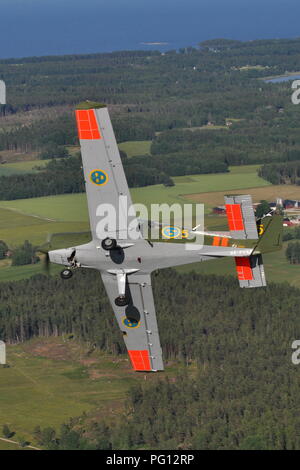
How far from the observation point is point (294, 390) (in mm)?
100750

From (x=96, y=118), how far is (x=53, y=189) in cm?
14374

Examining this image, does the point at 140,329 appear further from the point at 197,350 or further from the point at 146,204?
the point at 146,204

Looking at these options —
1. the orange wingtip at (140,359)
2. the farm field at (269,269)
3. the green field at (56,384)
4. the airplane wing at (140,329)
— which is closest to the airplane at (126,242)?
the airplane wing at (140,329)

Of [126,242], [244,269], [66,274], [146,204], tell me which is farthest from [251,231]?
[146,204]

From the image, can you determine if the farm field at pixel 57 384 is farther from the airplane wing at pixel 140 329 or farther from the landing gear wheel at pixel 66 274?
the landing gear wheel at pixel 66 274

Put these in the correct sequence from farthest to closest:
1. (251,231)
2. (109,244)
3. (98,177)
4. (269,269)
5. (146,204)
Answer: (146,204) < (269,269) < (98,177) < (251,231) < (109,244)

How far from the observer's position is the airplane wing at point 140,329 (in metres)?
51.4

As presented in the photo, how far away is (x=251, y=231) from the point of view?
47906mm

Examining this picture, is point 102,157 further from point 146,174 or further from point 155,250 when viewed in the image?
point 146,174

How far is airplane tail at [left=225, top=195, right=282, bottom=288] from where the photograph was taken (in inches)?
1871

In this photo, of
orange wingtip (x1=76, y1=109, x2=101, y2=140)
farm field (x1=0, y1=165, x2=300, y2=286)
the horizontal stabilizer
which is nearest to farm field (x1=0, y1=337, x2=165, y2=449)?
farm field (x1=0, y1=165, x2=300, y2=286)

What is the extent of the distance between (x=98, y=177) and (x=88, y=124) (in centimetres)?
262
